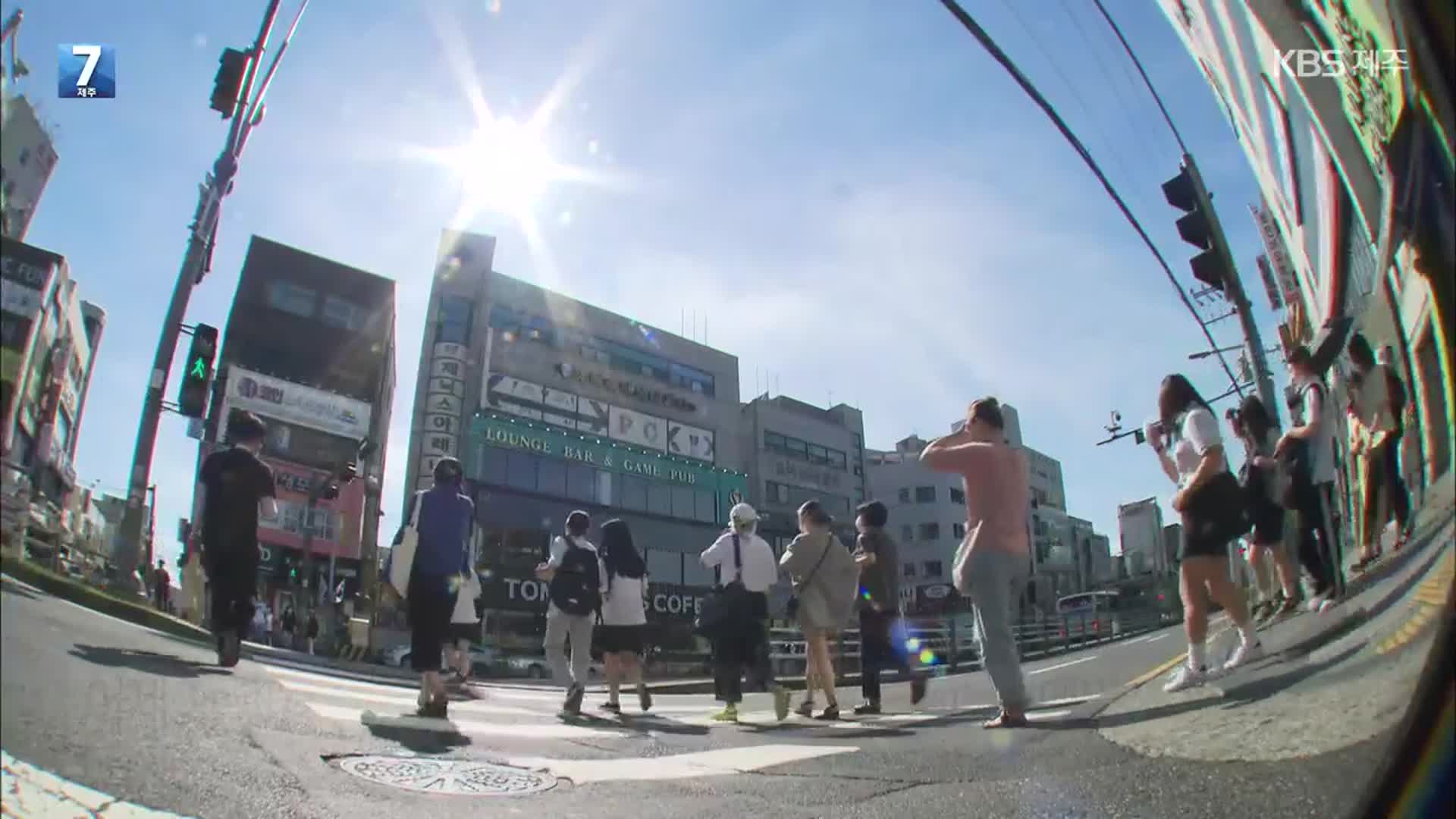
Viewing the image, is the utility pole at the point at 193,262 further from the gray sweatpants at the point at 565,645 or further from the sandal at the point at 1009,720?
the sandal at the point at 1009,720

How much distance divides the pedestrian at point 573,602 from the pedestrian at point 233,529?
0.34 m

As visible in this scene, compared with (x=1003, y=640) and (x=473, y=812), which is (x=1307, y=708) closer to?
(x=1003, y=640)

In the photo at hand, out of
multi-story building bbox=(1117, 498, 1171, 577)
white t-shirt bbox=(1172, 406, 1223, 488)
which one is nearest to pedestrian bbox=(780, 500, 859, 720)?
multi-story building bbox=(1117, 498, 1171, 577)

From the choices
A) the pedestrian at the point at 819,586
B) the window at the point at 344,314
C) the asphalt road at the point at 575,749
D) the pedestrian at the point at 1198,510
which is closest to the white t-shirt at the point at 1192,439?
the pedestrian at the point at 1198,510

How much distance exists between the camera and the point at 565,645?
98 cm

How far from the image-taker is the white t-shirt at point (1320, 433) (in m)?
0.75

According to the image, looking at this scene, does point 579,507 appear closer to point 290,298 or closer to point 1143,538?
point 290,298

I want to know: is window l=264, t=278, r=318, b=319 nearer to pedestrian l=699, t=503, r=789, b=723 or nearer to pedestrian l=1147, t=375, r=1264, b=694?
pedestrian l=699, t=503, r=789, b=723

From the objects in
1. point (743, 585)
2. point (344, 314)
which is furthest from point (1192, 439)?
point (344, 314)

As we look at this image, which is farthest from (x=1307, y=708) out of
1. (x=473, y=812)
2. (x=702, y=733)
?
(x=473, y=812)

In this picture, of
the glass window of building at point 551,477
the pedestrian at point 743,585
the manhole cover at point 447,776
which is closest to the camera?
the manhole cover at point 447,776

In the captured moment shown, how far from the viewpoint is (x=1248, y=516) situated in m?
0.80

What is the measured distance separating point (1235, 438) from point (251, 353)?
963 millimetres

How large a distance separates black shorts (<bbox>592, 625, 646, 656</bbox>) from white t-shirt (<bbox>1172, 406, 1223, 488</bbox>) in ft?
2.02
